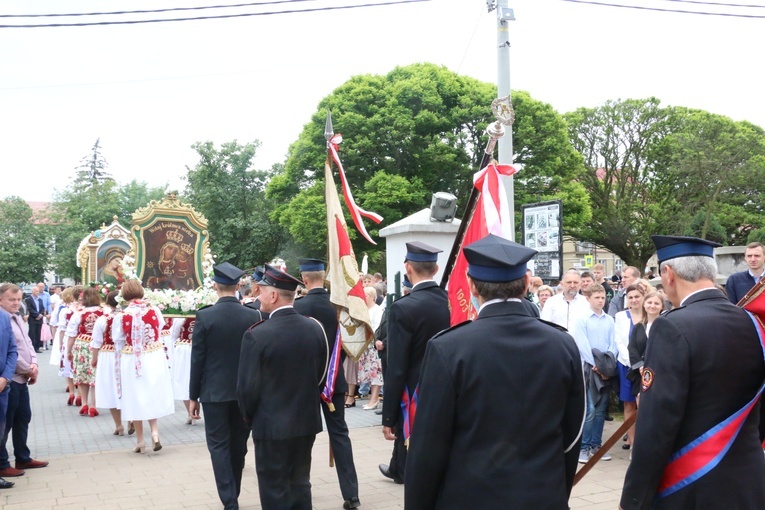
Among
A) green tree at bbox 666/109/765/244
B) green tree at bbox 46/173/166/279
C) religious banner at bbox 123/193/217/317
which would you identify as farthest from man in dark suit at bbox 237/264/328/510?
green tree at bbox 46/173/166/279

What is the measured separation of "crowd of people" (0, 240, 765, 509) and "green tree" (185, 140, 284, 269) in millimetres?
36337

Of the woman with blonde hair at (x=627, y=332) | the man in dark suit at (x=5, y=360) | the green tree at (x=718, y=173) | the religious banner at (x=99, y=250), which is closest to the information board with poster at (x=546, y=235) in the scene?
the woman with blonde hair at (x=627, y=332)

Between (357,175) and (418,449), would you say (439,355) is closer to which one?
(418,449)

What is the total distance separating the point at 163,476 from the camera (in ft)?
25.1

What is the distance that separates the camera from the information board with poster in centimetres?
1002

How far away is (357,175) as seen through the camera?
3434 centimetres

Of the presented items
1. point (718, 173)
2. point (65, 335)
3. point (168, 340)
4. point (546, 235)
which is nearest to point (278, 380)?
point (546, 235)

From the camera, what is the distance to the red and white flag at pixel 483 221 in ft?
18.1

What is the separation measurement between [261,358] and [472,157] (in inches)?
1185

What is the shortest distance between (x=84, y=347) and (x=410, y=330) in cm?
799

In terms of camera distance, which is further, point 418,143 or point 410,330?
point 418,143

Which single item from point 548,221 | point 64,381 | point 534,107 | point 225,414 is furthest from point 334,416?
point 534,107

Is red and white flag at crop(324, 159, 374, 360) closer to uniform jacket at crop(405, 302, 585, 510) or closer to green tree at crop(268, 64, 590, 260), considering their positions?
uniform jacket at crop(405, 302, 585, 510)

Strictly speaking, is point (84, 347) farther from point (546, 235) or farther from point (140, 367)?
point (546, 235)
